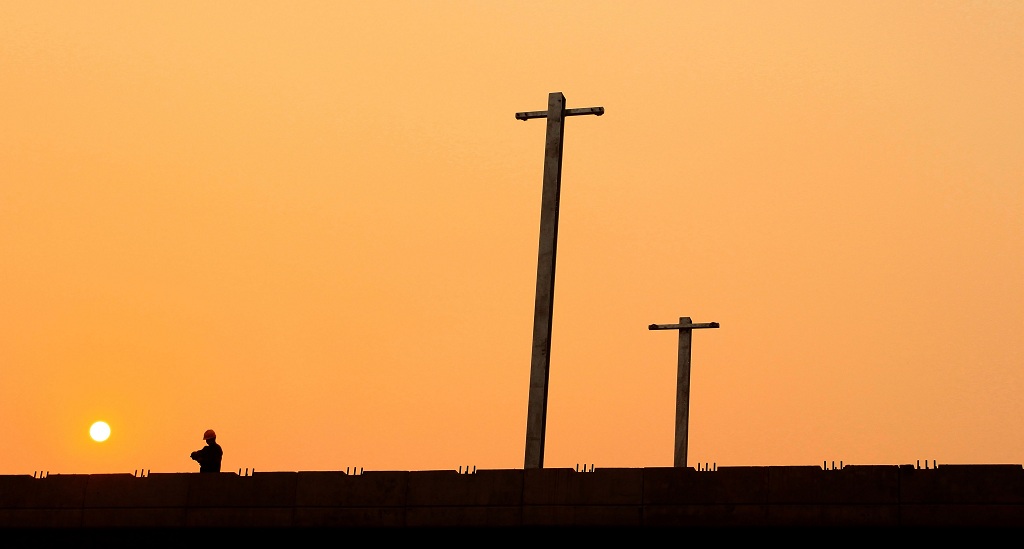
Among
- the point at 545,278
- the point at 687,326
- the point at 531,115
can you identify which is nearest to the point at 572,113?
the point at 531,115

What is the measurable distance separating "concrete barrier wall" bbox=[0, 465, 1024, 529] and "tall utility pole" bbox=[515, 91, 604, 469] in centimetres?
516

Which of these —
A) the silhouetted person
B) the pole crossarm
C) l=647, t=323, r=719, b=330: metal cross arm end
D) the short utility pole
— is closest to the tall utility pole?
the pole crossarm

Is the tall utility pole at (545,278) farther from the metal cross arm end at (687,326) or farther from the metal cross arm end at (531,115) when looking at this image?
the metal cross arm end at (687,326)

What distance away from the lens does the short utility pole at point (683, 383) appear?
50.7 m

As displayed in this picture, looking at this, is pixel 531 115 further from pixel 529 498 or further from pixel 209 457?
pixel 529 498

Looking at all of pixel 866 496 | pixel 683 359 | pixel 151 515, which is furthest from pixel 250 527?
pixel 683 359

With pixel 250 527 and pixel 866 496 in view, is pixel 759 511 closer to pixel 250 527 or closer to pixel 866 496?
pixel 866 496

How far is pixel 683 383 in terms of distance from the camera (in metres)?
52.7

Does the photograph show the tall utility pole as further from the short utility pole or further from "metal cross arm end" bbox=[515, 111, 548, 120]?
the short utility pole

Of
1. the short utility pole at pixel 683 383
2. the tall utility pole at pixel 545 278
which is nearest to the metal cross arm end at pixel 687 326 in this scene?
the short utility pole at pixel 683 383

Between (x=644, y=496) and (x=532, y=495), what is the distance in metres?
1.39

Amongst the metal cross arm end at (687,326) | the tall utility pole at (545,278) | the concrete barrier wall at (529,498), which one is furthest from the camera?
the metal cross arm end at (687,326)

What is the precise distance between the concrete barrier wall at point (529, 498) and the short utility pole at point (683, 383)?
2501cm

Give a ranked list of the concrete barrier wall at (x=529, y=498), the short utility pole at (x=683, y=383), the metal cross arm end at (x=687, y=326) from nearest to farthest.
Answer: the concrete barrier wall at (x=529, y=498)
the short utility pole at (x=683, y=383)
the metal cross arm end at (x=687, y=326)
